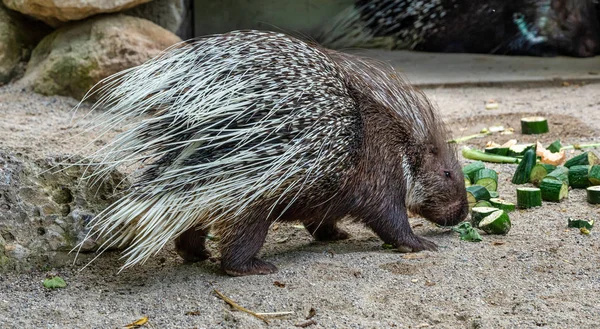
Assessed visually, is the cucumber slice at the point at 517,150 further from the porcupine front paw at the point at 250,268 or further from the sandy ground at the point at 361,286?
the porcupine front paw at the point at 250,268

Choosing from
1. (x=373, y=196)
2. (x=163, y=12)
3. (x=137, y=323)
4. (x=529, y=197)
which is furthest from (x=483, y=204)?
(x=163, y=12)

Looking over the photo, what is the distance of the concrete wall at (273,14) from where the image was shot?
8.46 meters

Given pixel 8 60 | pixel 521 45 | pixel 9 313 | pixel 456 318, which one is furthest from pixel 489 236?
pixel 521 45

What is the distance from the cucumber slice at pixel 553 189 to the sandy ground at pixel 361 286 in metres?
0.08

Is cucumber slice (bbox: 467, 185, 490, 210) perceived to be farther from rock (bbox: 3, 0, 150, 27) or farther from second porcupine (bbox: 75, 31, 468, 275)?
rock (bbox: 3, 0, 150, 27)

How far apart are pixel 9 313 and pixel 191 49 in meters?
1.20

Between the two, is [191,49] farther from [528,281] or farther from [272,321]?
[528,281]

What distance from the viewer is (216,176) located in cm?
289

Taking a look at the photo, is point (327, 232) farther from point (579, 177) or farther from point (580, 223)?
point (579, 177)

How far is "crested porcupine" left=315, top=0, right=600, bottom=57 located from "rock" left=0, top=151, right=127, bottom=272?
5.46m

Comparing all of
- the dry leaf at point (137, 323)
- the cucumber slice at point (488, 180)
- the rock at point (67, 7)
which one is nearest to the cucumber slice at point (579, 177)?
the cucumber slice at point (488, 180)


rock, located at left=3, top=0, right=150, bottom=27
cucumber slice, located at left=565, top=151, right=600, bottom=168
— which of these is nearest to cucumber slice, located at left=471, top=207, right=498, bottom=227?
cucumber slice, located at left=565, top=151, right=600, bottom=168

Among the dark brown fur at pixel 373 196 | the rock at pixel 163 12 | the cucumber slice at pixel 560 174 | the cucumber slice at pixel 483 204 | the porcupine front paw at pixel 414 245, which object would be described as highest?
the rock at pixel 163 12

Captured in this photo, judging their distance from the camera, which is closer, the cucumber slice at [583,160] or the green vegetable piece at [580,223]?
the green vegetable piece at [580,223]
